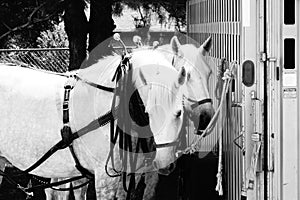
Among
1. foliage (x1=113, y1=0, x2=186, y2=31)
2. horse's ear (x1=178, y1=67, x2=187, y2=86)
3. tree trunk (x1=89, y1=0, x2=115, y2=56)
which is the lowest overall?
horse's ear (x1=178, y1=67, x2=187, y2=86)

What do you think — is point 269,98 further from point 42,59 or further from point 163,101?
point 42,59

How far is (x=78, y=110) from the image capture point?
4.73m

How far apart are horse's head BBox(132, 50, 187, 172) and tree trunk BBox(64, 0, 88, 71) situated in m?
4.27

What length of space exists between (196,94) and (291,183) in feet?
2.73

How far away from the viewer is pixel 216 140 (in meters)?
5.75

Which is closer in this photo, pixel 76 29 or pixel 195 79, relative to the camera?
pixel 195 79

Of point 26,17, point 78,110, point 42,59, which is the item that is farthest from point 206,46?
point 42,59

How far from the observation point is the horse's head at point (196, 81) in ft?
14.7

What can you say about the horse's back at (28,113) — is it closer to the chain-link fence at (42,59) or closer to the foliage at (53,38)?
the chain-link fence at (42,59)

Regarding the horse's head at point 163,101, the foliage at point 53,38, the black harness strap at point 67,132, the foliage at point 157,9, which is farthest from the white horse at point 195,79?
the foliage at point 53,38

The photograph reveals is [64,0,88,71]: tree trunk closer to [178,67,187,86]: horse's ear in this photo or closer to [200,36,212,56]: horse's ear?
[200,36,212,56]: horse's ear

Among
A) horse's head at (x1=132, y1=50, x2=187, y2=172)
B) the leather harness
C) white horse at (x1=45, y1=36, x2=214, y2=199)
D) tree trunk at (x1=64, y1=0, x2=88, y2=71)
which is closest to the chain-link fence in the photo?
tree trunk at (x1=64, y1=0, x2=88, y2=71)

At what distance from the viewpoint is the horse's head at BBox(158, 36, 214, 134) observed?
4477 millimetres

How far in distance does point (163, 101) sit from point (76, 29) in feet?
15.5
